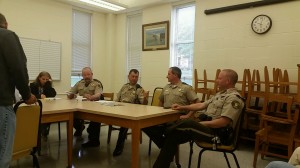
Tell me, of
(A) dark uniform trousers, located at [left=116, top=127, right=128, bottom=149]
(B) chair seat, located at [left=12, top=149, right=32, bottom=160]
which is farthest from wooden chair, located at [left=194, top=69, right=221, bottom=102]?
(B) chair seat, located at [left=12, top=149, right=32, bottom=160]

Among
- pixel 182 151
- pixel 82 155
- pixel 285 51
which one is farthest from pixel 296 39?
pixel 82 155

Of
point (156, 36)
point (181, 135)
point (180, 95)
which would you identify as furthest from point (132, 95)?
point (156, 36)

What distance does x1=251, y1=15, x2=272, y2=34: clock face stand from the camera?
4.20 metres

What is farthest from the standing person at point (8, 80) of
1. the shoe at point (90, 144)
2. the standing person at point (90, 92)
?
the shoe at point (90, 144)

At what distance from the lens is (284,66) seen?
407cm

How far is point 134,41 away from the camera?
251 inches

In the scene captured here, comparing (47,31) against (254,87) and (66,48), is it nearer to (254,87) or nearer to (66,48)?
(66,48)

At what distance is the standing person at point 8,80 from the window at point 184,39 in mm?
3895

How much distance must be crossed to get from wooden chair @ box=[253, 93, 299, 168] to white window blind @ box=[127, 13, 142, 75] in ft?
11.1

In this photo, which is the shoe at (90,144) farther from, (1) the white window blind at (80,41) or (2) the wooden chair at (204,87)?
(1) the white window blind at (80,41)

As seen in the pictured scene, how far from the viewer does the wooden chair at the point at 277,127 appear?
3.05 metres

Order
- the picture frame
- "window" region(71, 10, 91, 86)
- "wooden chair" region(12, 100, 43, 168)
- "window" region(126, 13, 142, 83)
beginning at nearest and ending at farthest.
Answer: "wooden chair" region(12, 100, 43, 168) < the picture frame < "window" region(71, 10, 91, 86) < "window" region(126, 13, 142, 83)

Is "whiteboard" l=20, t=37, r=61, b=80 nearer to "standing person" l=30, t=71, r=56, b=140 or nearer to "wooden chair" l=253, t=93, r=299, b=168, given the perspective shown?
"standing person" l=30, t=71, r=56, b=140

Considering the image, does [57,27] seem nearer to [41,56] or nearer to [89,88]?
[41,56]
